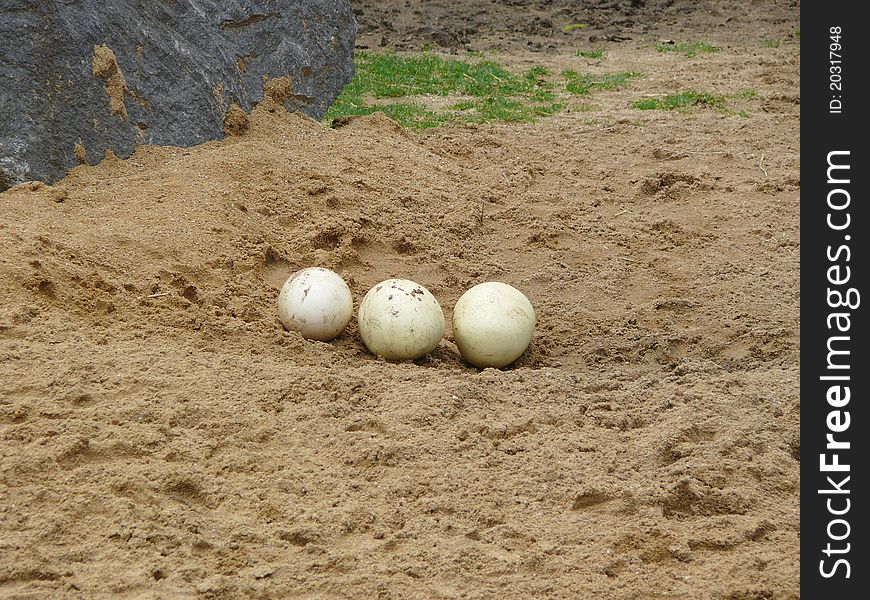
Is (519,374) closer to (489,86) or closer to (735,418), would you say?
(735,418)

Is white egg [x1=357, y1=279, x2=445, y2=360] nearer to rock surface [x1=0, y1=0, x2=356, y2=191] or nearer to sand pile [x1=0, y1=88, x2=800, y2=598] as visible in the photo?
sand pile [x1=0, y1=88, x2=800, y2=598]

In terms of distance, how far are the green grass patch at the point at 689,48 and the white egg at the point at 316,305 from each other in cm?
803

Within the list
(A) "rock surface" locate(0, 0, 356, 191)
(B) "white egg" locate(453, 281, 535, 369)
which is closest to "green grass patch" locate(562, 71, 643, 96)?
(A) "rock surface" locate(0, 0, 356, 191)

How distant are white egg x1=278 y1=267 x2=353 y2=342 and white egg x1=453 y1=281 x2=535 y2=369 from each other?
55cm

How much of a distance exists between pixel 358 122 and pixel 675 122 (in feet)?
9.16

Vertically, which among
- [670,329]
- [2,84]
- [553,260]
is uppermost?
[2,84]

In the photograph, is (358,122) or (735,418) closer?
(735,418)

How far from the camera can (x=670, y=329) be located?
207 inches

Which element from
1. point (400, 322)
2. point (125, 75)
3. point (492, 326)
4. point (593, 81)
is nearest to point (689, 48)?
point (593, 81)

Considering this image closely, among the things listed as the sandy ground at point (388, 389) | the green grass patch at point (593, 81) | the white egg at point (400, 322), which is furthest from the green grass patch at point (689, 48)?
the white egg at point (400, 322)

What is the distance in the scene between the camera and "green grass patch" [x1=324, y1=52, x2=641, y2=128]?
9.22m

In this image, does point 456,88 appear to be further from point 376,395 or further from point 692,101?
point 376,395

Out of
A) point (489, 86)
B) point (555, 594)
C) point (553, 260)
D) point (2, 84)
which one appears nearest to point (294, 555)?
point (555, 594)
